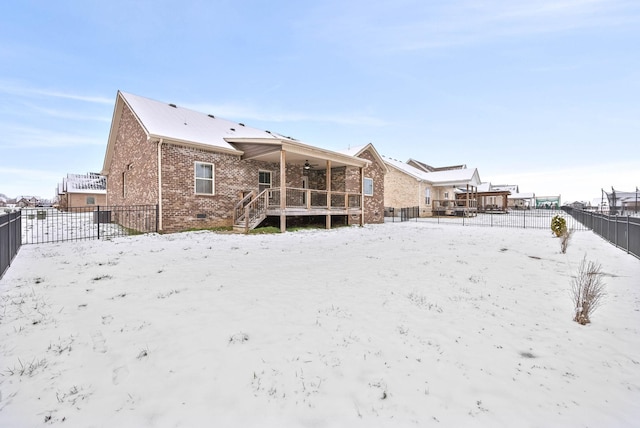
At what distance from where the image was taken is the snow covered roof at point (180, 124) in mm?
13000

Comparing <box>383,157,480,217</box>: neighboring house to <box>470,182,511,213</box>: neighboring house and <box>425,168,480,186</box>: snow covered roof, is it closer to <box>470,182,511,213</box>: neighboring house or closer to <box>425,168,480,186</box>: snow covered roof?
<box>425,168,480,186</box>: snow covered roof

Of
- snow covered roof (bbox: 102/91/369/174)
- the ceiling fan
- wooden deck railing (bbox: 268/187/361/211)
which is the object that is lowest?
wooden deck railing (bbox: 268/187/361/211)

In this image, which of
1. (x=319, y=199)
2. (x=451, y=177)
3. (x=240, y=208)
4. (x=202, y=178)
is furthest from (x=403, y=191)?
(x=202, y=178)

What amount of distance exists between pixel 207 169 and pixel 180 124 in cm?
314

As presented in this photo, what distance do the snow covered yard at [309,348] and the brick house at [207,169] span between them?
689 cm

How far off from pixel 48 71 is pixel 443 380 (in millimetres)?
32371

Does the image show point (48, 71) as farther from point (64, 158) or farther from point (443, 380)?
point (443, 380)

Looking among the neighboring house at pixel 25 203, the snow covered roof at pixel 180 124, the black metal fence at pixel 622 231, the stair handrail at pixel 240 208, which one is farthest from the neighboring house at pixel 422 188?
the neighboring house at pixel 25 203

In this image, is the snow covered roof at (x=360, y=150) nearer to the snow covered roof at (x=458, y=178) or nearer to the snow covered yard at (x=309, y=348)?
the snow covered roof at (x=458, y=178)

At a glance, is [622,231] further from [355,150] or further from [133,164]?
[133,164]

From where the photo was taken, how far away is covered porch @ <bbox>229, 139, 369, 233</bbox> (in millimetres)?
13453

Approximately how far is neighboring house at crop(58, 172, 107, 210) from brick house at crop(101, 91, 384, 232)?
23.3 m

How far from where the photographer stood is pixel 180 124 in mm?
14617

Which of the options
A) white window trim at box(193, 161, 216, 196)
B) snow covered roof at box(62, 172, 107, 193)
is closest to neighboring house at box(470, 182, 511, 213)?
white window trim at box(193, 161, 216, 196)
